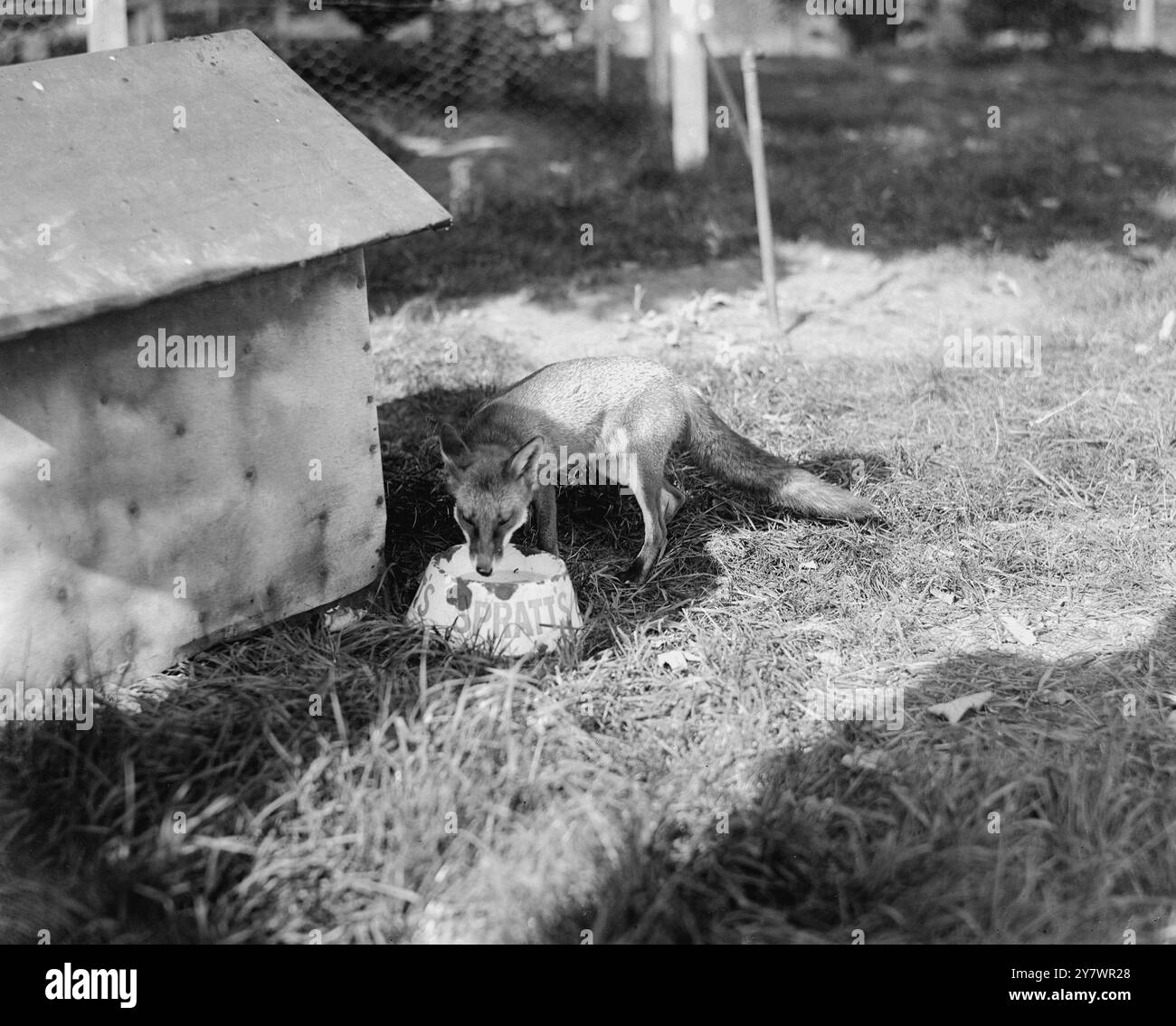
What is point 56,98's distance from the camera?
13.4ft

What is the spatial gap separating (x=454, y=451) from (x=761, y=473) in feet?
4.23

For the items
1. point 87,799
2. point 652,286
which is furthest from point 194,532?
point 652,286

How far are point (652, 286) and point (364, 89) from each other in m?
5.14

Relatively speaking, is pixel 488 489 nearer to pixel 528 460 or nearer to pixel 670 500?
pixel 528 460

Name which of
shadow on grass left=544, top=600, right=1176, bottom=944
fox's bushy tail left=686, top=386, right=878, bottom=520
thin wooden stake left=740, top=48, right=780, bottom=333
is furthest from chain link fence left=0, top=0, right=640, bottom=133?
shadow on grass left=544, top=600, right=1176, bottom=944

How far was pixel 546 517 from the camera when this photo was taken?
5.06m

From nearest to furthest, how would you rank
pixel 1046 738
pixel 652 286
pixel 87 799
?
pixel 87 799, pixel 1046 738, pixel 652 286

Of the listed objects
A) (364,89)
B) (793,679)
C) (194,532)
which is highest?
(364,89)

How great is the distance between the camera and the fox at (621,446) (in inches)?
190

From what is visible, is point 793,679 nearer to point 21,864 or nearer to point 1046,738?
point 1046,738
